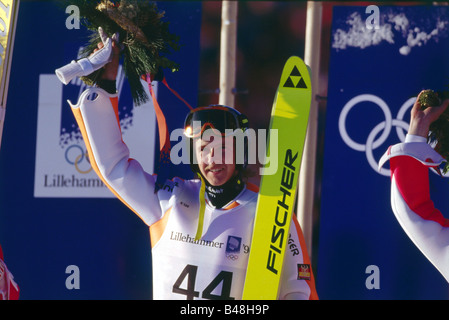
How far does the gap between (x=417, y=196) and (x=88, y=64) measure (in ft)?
5.08

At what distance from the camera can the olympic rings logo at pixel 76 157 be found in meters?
4.22

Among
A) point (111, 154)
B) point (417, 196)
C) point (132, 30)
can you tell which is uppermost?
point (132, 30)

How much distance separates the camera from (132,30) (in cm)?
298

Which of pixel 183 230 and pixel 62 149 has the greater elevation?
pixel 62 149

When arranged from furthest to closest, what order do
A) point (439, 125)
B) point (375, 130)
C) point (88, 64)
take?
point (375, 130) → point (439, 125) → point (88, 64)

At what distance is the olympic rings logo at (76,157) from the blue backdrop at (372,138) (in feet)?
4.85

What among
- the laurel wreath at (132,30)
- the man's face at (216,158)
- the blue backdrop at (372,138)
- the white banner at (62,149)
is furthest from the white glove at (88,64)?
the blue backdrop at (372,138)

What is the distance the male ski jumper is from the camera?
3016 millimetres

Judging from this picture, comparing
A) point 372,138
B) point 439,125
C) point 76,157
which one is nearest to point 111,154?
point 76,157

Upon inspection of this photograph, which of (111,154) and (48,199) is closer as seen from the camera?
(111,154)

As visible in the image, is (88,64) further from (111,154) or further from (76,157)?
(76,157)

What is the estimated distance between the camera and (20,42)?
423 centimetres

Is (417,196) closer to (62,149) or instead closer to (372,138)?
(372,138)

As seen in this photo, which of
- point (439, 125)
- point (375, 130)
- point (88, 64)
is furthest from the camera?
point (375, 130)
